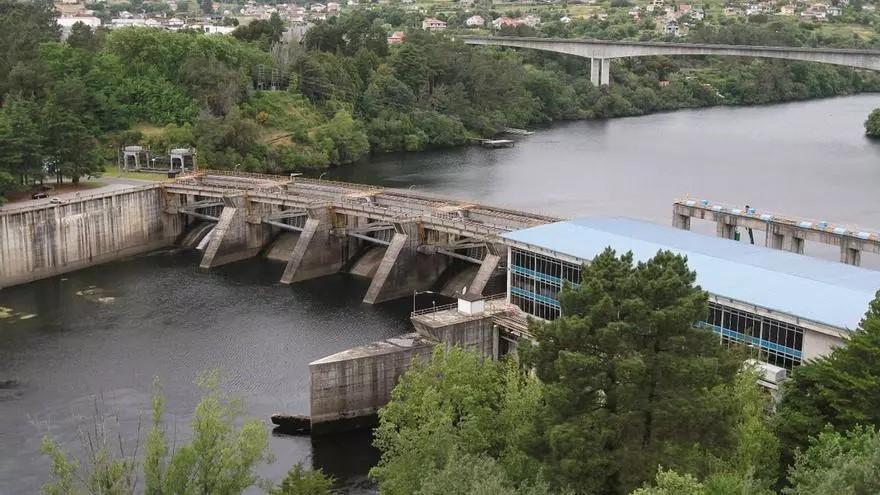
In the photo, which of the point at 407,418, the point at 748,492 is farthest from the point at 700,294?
the point at 407,418

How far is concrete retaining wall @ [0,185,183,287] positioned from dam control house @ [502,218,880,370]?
29.2 m

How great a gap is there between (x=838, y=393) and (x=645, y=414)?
551cm

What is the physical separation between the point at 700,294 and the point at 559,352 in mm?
3705

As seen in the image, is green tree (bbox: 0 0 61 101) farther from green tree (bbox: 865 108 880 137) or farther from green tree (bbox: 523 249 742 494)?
green tree (bbox: 865 108 880 137)

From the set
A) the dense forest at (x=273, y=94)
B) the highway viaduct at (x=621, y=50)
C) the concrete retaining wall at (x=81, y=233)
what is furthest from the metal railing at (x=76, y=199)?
the highway viaduct at (x=621, y=50)

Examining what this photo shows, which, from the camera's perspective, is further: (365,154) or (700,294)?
(365,154)

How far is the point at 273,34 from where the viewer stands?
11631cm

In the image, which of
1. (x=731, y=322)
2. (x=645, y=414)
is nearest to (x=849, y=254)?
(x=731, y=322)

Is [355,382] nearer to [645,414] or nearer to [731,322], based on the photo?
[731,322]

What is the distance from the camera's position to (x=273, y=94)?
101375 mm

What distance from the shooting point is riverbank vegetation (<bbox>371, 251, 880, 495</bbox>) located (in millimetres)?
26062

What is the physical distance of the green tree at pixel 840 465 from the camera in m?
22.3

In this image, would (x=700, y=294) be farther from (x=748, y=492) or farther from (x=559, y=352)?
(x=748, y=492)

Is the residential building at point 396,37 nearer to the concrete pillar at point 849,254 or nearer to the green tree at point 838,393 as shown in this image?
the concrete pillar at point 849,254
